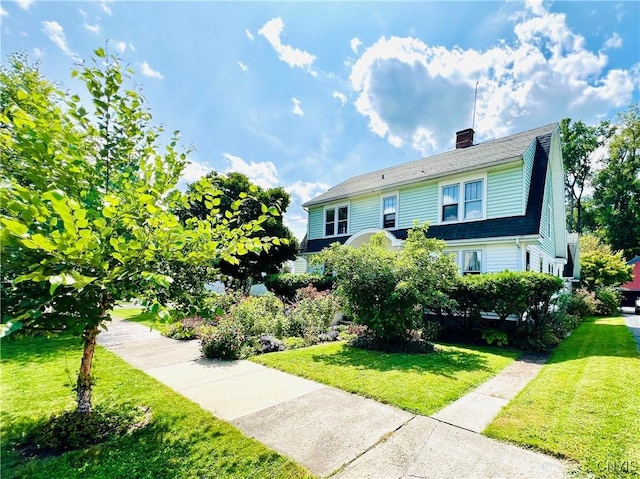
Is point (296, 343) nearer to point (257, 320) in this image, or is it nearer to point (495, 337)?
point (257, 320)

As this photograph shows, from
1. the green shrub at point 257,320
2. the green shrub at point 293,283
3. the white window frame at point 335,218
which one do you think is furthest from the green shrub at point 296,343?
the white window frame at point 335,218

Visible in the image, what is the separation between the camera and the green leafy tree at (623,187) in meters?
31.0

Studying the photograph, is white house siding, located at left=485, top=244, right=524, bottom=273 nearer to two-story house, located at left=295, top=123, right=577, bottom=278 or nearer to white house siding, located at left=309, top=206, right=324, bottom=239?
two-story house, located at left=295, top=123, right=577, bottom=278

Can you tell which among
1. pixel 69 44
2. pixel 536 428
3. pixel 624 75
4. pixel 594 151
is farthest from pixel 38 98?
pixel 594 151

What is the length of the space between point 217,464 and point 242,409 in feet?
A: 4.17

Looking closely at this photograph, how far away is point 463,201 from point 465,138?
5789mm

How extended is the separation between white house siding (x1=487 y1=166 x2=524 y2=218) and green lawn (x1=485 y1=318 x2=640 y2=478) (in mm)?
5973

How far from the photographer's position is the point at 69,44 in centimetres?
465

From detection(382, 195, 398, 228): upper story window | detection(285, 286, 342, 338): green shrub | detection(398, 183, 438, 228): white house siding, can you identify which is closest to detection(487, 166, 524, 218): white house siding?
detection(398, 183, 438, 228): white house siding

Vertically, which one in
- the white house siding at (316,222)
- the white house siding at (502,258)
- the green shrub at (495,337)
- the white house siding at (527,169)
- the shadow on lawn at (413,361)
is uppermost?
the white house siding at (527,169)

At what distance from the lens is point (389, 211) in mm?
15078

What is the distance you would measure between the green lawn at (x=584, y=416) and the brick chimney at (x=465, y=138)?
1252cm

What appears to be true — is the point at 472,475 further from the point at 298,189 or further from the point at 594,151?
the point at 594,151

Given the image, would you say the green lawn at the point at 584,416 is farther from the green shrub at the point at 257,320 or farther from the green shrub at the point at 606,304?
the green shrub at the point at 606,304
